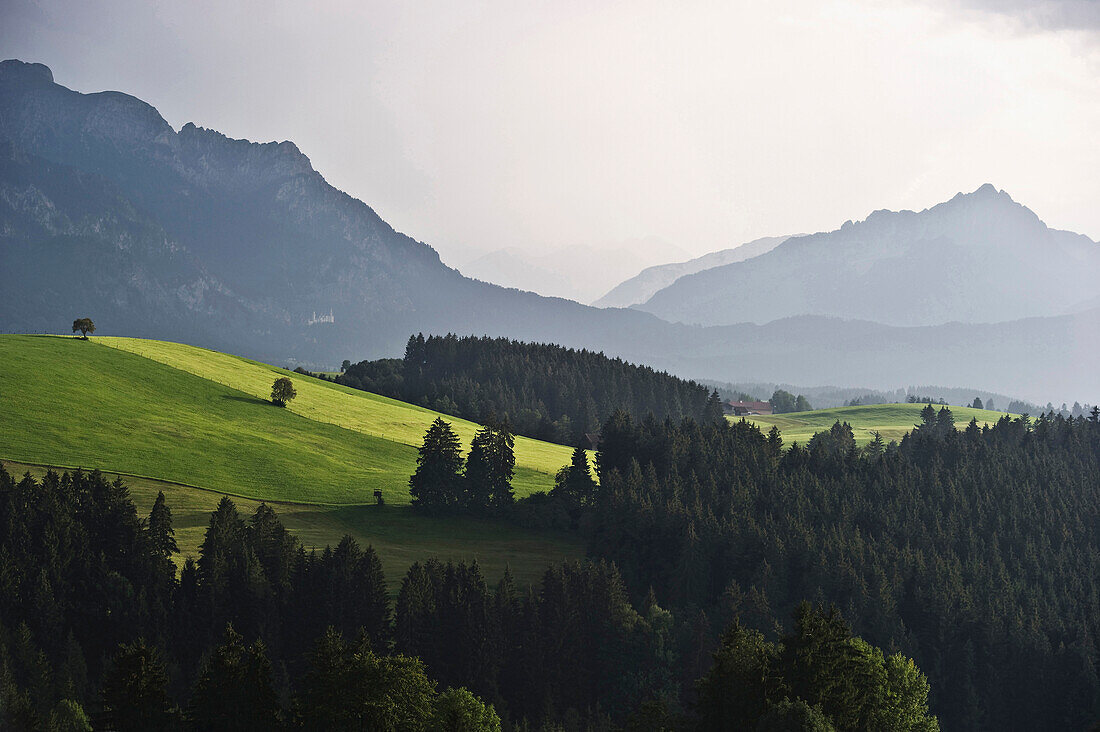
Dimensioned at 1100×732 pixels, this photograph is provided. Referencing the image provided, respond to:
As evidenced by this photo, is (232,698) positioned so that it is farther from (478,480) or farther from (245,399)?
(245,399)

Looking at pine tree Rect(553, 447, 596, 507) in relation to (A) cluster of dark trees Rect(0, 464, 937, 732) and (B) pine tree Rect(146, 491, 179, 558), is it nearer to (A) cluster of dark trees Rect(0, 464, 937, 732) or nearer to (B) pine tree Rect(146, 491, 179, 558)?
(A) cluster of dark trees Rect(0, 464, 937, 732)

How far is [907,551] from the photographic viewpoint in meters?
95.1

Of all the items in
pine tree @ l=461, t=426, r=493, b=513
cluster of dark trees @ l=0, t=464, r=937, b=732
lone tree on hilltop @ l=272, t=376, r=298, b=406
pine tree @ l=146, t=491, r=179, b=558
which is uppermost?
lone tree on hilltop @ l=272, t=376, r=298, b=406

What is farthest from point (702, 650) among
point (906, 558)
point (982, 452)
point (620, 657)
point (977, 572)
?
point (982, 452)

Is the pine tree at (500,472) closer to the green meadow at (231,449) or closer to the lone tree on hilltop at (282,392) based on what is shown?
the green meadow at (231,449)

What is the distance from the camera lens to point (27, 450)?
4451 inches

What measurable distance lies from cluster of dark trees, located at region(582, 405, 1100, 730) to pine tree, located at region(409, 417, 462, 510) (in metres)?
20.8

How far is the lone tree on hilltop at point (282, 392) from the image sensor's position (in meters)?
165

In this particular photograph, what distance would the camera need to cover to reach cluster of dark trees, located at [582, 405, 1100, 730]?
268ft

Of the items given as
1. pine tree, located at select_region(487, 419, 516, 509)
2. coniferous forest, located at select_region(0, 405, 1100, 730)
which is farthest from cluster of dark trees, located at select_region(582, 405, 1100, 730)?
pine tree, located at select_region(487, 419, 516, 509)

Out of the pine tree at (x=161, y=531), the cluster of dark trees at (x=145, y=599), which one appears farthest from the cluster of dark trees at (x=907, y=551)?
the pine tree at (x=161, y=531)

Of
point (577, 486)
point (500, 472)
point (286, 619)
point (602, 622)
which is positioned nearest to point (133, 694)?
point (286, 619)

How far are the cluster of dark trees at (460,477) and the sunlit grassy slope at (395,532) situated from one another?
3.01 m

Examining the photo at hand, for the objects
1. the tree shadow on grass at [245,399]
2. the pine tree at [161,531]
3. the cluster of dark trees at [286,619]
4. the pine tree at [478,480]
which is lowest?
the cluster of dark trees at [286,619]
